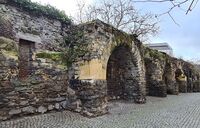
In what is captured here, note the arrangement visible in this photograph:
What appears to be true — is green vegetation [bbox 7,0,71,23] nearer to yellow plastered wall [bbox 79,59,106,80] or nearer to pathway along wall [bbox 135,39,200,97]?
yellow plastered wall [bbox 79,59,106,80]

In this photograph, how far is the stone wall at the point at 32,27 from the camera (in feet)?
20.6

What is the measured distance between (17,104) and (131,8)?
1421cm

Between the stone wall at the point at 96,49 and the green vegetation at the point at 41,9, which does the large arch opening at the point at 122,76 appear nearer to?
the stone wall at the point at 96,49

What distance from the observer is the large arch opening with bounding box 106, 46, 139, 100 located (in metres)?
9.92

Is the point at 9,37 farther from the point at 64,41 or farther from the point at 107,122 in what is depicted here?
the point at 107,122

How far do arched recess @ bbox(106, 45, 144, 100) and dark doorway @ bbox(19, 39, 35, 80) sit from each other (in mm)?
3647

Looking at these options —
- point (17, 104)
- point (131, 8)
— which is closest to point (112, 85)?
point (17, 104)

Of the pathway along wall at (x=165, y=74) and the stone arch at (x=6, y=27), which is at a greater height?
the stone arch at (x=6, y=27)

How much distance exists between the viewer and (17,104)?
6.23m

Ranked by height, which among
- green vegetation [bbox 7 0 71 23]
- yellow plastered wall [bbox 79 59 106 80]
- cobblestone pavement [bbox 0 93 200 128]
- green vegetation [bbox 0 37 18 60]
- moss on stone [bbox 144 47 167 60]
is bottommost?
cobblestone pavement [bbox 0 93 200 128]

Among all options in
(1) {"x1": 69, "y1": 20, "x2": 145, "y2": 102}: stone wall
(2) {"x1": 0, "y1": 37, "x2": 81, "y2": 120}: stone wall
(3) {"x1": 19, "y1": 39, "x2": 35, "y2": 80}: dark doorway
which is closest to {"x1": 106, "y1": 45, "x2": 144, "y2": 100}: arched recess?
(1) {"x1": 69, "y1": 20, "x2": 145, "y2": 102}: stone wall

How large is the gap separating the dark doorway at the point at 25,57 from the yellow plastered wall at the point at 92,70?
156cm

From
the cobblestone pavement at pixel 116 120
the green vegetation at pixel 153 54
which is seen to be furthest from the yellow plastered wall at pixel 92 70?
the green vegetation at pixel 153 54

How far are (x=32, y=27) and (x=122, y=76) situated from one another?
459cm
